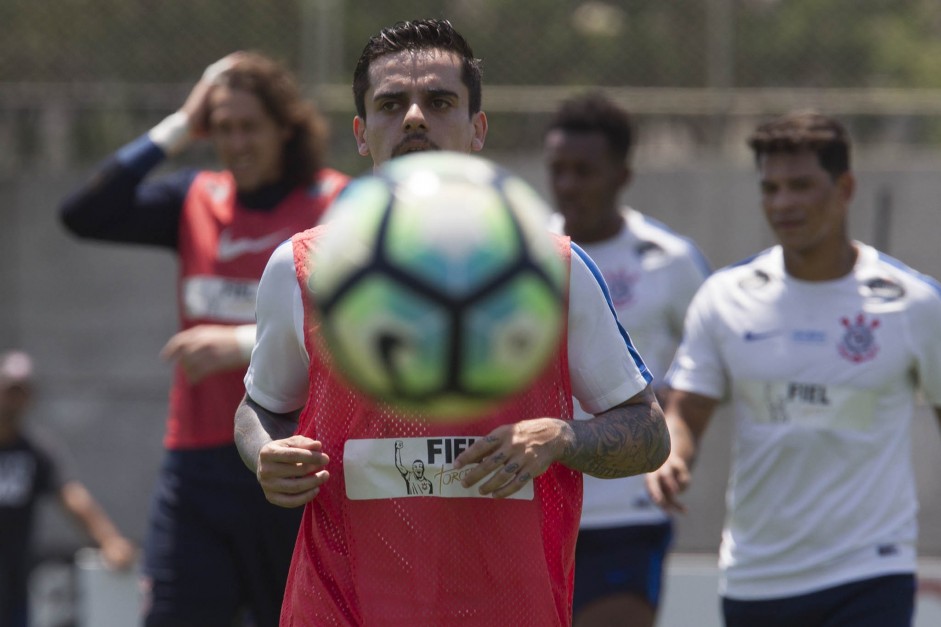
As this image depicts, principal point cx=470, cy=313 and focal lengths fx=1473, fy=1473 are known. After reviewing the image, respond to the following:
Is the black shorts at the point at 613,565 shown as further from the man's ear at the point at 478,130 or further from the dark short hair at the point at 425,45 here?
the dark short hair at the point at 425,45

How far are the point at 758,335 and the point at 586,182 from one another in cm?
127

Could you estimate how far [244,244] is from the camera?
5.30 m

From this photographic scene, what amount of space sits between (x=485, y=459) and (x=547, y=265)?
0.35 metres

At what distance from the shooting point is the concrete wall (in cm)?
864

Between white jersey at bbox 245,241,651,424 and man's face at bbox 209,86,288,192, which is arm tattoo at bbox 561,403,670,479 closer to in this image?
white jersey at bbox 245,241,651,424

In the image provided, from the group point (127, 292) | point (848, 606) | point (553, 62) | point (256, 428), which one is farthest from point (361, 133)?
point (127, 292)

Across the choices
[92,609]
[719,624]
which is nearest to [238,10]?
[92,609]

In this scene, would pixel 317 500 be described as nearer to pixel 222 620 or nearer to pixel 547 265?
pixel 547 265

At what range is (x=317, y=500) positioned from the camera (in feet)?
9.50

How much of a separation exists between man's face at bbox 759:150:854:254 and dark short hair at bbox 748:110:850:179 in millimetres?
22

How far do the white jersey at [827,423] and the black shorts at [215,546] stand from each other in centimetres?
156

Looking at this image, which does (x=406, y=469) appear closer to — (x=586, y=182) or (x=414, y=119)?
(x=414, y=119)

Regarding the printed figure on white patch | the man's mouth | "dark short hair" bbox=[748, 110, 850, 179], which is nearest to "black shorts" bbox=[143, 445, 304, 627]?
"dark short hair" bbox=[748, 110, 850, 179]

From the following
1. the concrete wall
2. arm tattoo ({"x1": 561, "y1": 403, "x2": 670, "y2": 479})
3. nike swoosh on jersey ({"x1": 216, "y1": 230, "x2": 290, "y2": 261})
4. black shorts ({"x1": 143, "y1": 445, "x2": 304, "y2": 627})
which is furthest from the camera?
the concrete wall
